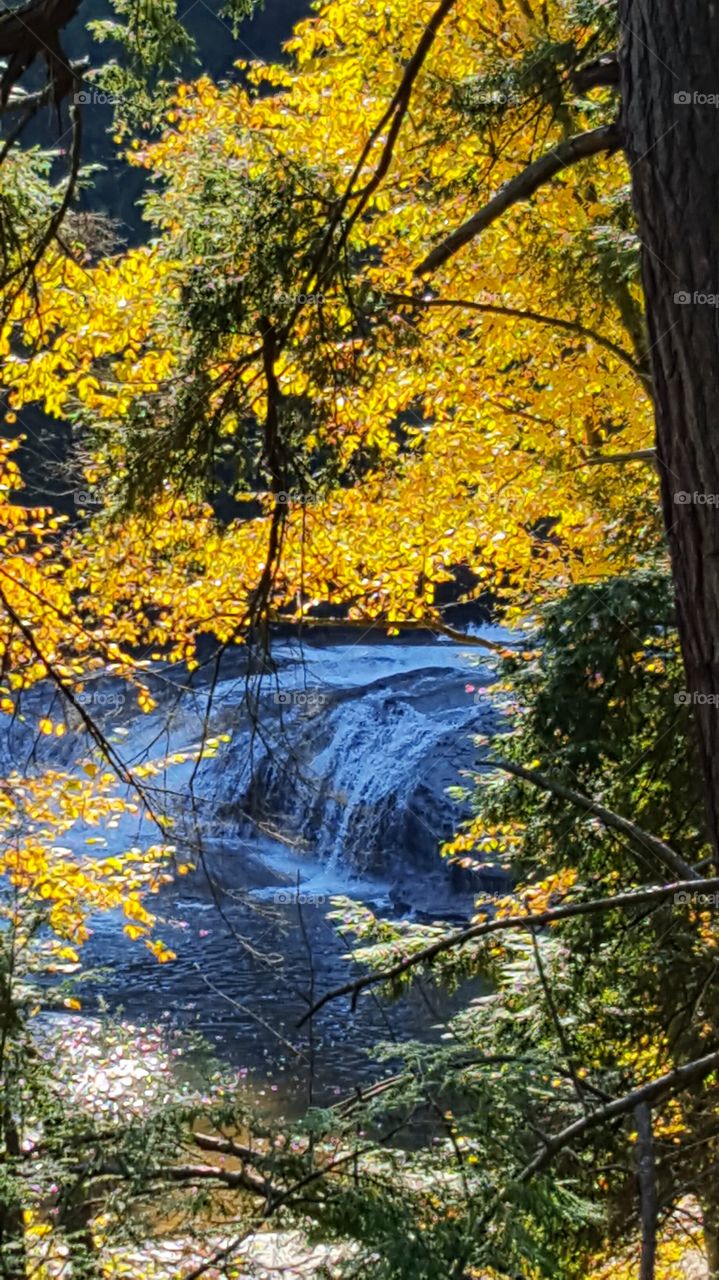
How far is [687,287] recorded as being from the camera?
175 cm

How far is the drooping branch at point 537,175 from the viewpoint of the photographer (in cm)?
211

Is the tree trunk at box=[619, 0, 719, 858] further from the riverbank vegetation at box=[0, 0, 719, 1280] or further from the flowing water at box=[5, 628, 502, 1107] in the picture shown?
the flowing water at box=[5, 628, 502, 1107]

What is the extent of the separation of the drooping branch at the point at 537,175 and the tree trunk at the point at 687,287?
201mm

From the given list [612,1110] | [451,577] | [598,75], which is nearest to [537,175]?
[598,75]

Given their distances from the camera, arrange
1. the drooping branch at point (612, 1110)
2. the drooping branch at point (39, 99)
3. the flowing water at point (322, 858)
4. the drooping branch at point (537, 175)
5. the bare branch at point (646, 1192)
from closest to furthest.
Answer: the bare branch at point (646, 1192)
the drooping branch at point (612, 1110)
the drooping branch at point (537, 175)
the drooping branch at point (39, 99)
the flowing water at point (322, 858)

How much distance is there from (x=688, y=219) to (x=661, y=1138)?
3.05 metres

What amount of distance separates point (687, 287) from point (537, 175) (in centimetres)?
68

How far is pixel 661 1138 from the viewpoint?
3643mm

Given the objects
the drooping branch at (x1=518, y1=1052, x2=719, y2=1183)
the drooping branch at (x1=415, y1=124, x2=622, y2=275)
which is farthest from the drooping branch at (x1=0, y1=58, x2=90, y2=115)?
the drooping branch at (x1=518, y1=1052, x2=719, y2=1183)

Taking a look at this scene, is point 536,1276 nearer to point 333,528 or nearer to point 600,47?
point 600,47

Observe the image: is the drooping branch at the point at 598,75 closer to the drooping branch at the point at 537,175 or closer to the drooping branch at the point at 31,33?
the drooping branch at the point at 537,175

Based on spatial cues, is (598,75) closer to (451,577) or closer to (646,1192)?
(646,1192)

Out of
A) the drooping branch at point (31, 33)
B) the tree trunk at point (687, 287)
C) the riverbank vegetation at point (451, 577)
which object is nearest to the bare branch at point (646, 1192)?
the riverbank vegetation at point (451, 577)

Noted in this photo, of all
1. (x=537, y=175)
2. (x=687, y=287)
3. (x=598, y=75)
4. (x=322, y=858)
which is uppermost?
(x=598, y=75)
